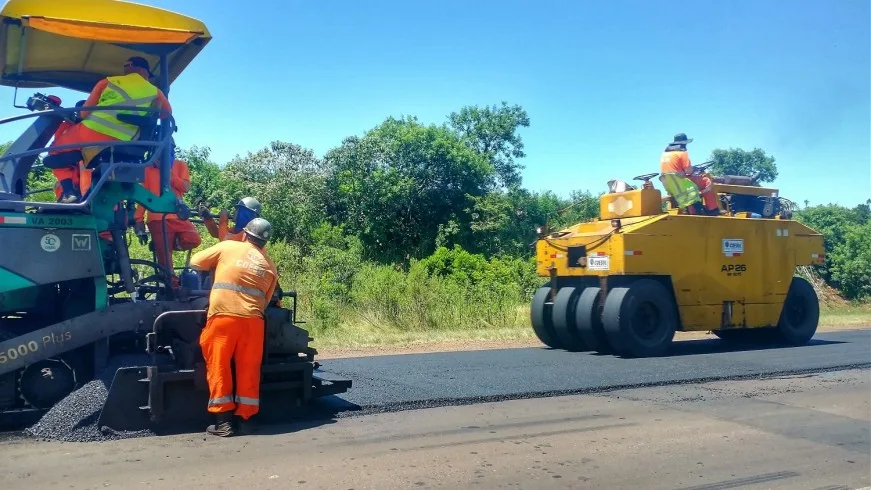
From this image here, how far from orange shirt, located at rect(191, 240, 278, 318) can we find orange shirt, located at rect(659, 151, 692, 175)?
7.59 metres

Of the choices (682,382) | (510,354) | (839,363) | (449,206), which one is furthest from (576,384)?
(449,206)

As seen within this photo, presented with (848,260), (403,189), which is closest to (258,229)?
(403,189)

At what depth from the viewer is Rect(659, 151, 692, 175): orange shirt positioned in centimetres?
1166

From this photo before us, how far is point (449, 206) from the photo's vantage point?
25672mm

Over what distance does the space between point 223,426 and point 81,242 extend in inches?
65.3

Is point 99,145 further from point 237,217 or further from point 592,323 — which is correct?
point 592,323

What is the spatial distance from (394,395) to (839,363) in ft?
18.9

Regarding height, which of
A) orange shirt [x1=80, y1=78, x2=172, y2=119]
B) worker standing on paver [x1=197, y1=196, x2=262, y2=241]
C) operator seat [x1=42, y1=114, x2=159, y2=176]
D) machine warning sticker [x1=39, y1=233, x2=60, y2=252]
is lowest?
machine warning sticker [x1=39, y1=233, x2=60, y2=252]

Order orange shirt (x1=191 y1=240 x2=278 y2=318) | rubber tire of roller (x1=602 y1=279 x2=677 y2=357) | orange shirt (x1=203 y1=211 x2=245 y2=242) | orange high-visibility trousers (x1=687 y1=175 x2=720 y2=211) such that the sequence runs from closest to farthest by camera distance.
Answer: orange shirt (x1=191 y1=240 x2=278 y2=318), orange shirt (x1=203 y1=211 x2=245 y2=242), rubber tire of roller (x1=602 y1=279 x2=677 y2=357), orange high-visibility trousers (x1=687 y1=175 x2=720 y2=211)

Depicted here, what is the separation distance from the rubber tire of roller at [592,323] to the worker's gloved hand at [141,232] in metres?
6.19

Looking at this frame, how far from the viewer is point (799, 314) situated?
12.5 metres

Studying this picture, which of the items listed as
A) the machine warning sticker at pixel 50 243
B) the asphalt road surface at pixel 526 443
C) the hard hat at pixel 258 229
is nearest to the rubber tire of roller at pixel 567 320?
the asphalt road surface at pixel 526 443

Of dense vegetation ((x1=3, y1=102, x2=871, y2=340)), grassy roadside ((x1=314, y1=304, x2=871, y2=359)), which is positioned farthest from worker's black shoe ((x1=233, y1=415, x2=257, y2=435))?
dense vegetation ((x1=3, y1=102, x2=871, y2=340))

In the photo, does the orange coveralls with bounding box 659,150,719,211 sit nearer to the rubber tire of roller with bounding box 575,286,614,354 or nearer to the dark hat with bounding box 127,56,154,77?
the rubber tire of roller with bounding box 575,286,614,354
